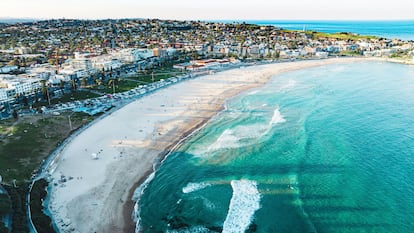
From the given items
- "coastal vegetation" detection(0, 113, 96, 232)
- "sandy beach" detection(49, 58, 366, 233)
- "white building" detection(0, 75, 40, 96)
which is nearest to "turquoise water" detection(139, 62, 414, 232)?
"sandy beach" detection(49, 58, 366, 233)

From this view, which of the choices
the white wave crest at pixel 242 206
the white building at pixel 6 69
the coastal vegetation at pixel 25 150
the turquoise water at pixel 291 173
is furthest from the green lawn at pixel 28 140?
the white building at pixel 6 69

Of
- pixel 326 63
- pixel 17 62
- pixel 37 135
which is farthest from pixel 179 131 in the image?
pixel 326 63

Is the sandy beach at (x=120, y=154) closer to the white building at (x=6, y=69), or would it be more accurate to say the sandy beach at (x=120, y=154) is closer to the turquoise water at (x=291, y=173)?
the turquoise water at (x=291, y=173)

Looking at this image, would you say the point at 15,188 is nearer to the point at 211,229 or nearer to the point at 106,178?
the point at 106,178

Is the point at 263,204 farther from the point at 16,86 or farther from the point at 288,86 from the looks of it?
the point at 16,86

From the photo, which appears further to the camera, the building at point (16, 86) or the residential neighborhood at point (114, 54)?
the residential neighborhood at point (114, 54)
